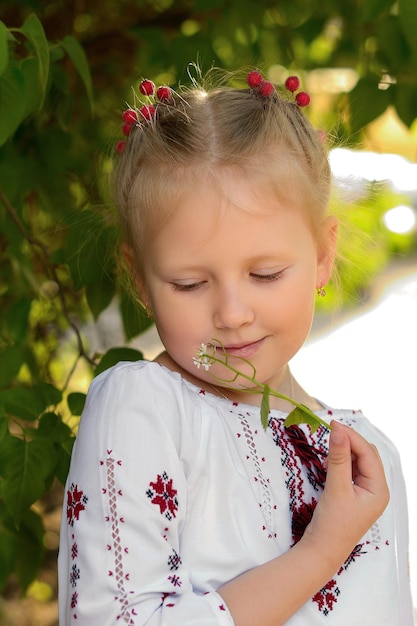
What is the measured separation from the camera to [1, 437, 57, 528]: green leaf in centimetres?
156

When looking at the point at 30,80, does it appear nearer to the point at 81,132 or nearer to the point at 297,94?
the point at 297,94

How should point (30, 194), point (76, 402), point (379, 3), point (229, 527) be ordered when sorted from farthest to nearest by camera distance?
point (30, 194) → point (379, 3) → point (76, 402) → point (229, 527)

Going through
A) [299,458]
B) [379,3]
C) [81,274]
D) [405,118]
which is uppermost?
[379,3]

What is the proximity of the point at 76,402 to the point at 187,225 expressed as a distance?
1.76 feet

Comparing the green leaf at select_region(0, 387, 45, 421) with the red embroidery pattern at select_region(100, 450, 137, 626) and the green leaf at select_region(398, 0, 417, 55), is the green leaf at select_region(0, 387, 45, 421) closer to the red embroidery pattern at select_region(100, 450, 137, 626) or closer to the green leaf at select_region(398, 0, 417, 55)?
the red embroidery pattern at select_region(100, 450, 137, 626)

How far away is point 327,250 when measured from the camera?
1.51 m

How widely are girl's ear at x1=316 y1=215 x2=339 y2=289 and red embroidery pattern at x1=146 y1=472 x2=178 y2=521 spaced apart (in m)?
0.44

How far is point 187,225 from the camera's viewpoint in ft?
4.28

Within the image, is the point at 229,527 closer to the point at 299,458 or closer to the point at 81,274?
the point at 299,458

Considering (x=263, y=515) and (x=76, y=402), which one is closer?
(x=263, y=515)

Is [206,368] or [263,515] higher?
[206,368]

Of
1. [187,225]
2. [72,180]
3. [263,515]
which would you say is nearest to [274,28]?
[72,180]

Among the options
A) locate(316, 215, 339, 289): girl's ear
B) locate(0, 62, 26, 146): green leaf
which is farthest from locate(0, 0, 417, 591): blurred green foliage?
locate(316, 215, 339, 289): girl's ear

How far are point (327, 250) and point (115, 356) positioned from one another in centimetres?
47
